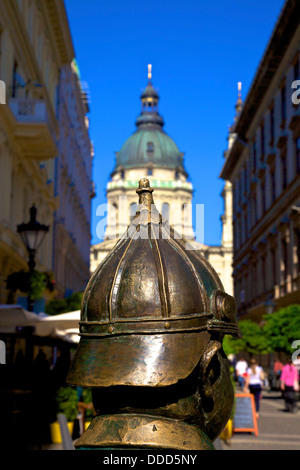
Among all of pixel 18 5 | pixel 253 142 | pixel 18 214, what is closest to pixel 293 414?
pixel 18 214

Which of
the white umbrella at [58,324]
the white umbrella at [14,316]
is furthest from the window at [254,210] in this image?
the white umbrella at [14,316]

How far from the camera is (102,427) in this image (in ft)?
8.43

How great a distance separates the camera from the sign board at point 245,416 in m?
13.1

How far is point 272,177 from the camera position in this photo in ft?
114

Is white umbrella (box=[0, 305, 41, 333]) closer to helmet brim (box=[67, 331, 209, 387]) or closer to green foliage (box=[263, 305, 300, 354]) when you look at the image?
helmet brim (box=[67, 331, 209, 387])

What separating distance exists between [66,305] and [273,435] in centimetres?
879

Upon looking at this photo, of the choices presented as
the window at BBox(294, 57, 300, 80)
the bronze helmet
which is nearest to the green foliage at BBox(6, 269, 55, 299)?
the bronze helmet

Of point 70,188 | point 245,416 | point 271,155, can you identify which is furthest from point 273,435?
point 70,188

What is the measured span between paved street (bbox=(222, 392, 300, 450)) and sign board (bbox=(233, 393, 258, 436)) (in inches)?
5.4

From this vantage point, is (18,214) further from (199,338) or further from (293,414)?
(199,338)

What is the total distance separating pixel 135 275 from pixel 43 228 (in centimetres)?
837

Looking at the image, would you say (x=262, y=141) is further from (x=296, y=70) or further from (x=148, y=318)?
(x=148, y=318)

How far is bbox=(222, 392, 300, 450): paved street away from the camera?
1116 centimetres

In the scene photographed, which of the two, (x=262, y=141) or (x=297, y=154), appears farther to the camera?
(x=262, y=141)
